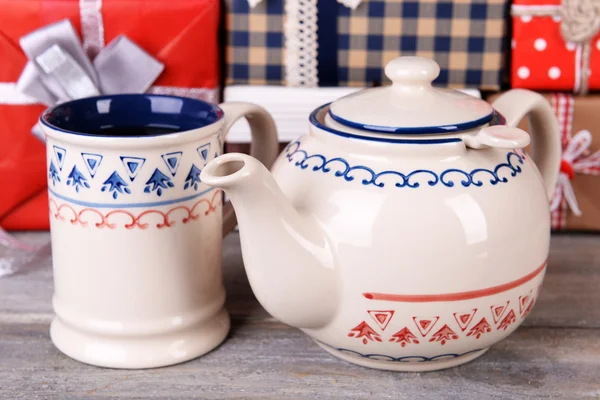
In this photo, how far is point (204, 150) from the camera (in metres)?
0.62

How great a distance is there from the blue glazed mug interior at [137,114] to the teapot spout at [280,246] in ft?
0.42

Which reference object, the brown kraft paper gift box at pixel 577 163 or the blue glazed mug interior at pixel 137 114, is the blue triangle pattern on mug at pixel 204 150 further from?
the brown kraft paper gift box at pixel 577 163

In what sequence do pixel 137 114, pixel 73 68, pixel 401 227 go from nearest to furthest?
pixel 401 227 → pixel 137 114 → pixel 73 68

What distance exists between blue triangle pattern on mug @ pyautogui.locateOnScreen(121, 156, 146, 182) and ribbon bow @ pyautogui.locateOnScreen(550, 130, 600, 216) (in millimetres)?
484

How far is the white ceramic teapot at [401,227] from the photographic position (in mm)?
550

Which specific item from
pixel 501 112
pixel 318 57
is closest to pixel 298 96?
pixel 318 57

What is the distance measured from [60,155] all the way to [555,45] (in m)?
0.53

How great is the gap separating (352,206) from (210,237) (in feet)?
0.48

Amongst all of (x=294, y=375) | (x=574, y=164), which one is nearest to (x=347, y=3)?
(x=574, y=164)

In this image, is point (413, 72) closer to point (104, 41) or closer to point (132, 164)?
point (132, 164)

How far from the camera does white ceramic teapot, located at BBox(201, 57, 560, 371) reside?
0.55 m

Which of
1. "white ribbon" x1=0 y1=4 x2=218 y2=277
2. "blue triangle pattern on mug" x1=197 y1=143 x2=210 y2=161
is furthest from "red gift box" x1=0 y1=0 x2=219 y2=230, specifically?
"blue triangle pattern on mug" x1=197 y1=143 x2=210 y2=161

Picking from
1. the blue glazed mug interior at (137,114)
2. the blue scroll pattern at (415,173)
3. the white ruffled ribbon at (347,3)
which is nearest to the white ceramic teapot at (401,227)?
the blue scroll pattern at (415,173)

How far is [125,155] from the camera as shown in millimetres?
586
